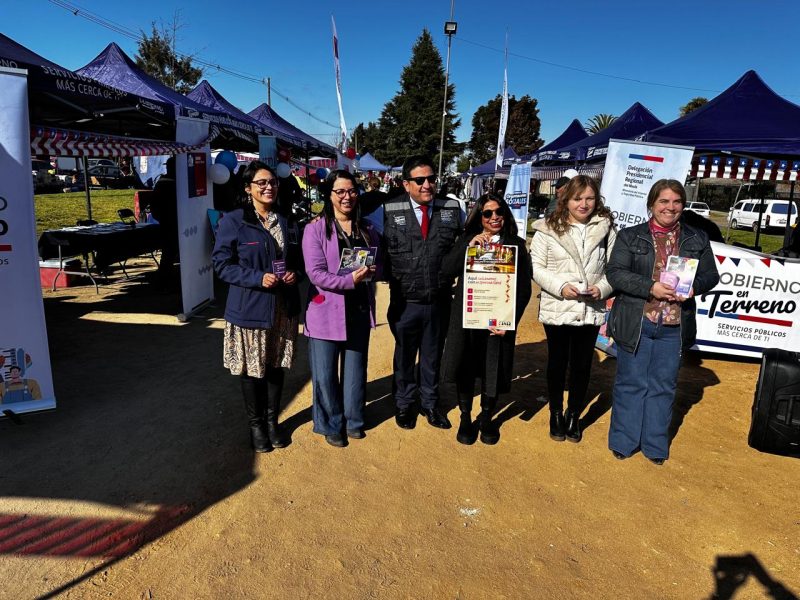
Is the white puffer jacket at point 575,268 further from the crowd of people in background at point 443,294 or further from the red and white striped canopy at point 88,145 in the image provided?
the red and white striped canopy at point 88,145

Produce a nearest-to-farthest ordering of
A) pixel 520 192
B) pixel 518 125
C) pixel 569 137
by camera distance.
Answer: pixel 520 192
pixel 569 137
pixel 518 125

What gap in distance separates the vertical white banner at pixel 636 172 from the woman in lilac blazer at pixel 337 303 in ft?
11.7

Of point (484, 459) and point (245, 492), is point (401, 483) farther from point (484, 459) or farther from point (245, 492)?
point (245, 492)

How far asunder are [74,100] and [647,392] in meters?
7.53

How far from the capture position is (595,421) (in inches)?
165

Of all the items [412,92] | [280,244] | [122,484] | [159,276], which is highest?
[412,92]

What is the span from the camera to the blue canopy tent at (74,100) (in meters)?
4.49

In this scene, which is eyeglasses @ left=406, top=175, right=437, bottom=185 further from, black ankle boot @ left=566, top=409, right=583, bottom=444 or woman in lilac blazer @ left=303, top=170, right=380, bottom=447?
black ankle boot @ left=566, top=409, right=583, bottom=444

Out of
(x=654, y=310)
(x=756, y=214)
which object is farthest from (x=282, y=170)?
(x=756, y=214)

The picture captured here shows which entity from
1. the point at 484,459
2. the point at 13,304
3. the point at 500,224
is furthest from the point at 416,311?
the point at 13,304

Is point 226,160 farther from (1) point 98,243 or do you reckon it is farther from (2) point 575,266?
(2) point 575,266

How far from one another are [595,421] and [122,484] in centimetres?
356

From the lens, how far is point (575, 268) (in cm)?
344

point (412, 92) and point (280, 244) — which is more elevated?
point (412, 92)
